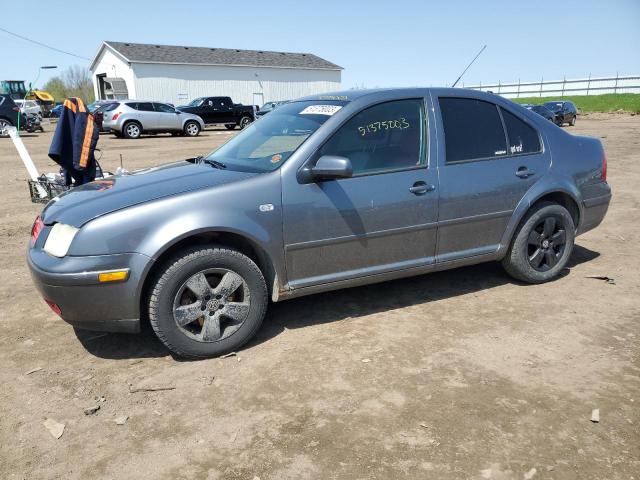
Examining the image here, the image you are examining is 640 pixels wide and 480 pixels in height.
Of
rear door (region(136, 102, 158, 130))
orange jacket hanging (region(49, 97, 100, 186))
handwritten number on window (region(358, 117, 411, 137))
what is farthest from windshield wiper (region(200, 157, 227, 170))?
rear door (region(136, 102, 158, 130))

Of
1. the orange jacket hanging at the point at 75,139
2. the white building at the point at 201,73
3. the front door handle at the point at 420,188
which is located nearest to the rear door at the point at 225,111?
the white building at the point at 201,73

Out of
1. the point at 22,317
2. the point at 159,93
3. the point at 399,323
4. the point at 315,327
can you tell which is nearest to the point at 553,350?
the point at 399,323

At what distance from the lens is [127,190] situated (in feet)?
11.6

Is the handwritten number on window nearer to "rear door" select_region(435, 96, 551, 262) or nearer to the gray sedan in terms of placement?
the gray sedan

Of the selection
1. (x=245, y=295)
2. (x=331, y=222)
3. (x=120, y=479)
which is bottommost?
(x=120, y=479)

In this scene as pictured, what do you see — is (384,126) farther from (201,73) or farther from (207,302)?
(201,73)

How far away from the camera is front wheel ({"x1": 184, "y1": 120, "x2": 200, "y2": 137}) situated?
24806 millimetres

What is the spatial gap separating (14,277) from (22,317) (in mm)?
1141

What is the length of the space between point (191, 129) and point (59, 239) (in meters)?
22.7

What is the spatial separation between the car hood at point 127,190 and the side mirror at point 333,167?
46 cm

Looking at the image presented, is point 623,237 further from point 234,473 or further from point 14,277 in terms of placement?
point 14,277

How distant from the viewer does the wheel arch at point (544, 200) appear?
441 centimetres

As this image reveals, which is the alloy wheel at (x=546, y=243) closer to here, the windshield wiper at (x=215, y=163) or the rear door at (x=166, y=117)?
the windshield wiper at (x=215, y=163)

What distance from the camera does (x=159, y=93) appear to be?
126 feet
